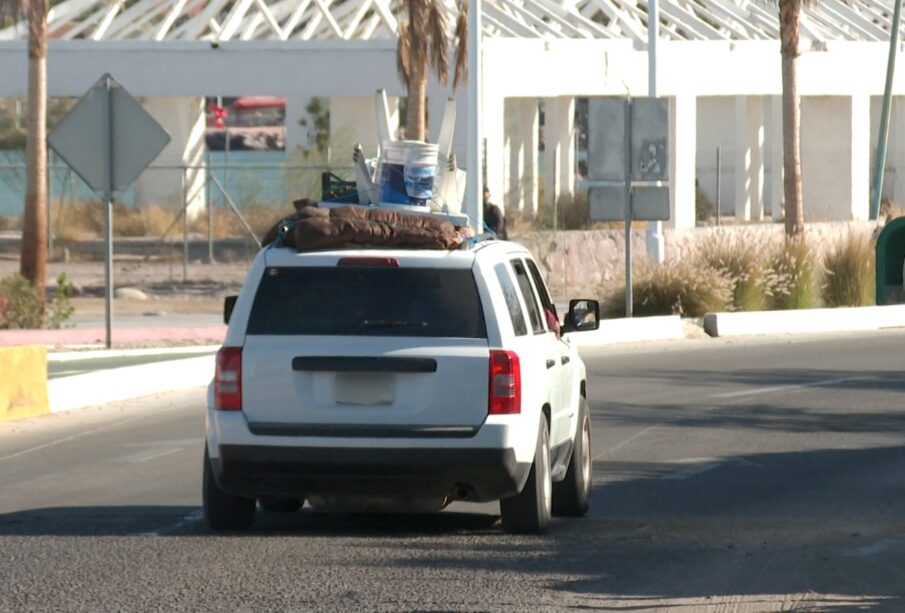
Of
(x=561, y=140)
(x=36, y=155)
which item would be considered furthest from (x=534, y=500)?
(x=561, y=140)

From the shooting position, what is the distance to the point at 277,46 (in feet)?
134

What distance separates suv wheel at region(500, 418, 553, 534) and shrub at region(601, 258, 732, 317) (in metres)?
18.9

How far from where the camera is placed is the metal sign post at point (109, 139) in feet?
64.7

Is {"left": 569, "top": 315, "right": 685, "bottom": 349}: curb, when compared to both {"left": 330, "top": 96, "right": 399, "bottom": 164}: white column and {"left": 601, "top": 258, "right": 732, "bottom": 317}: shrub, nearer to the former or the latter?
{"left": 601, "top": 258, "right": 732, "bottom": 317}: shrub

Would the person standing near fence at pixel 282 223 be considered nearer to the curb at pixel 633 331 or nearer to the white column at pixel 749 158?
the curb at pixel 633 331

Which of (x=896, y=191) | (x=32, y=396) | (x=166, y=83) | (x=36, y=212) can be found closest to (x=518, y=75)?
(x=166, y=83)

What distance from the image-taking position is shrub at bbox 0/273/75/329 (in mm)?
26594

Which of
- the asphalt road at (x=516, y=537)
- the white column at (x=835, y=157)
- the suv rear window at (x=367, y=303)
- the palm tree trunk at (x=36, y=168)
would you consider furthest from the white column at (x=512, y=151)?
the suv rear window at (x=367, y=303)

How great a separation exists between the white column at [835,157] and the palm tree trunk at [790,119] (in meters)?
13.4

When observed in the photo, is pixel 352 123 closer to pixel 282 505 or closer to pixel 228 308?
pixel 228 308

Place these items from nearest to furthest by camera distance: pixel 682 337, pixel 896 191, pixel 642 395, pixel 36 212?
pixel 642 395, pixel 682 337, pixel 36 212, pixel 896 191

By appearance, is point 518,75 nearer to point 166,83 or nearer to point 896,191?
point 166,83

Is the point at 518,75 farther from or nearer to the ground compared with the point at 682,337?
farther from the ground

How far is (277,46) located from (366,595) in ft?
110
